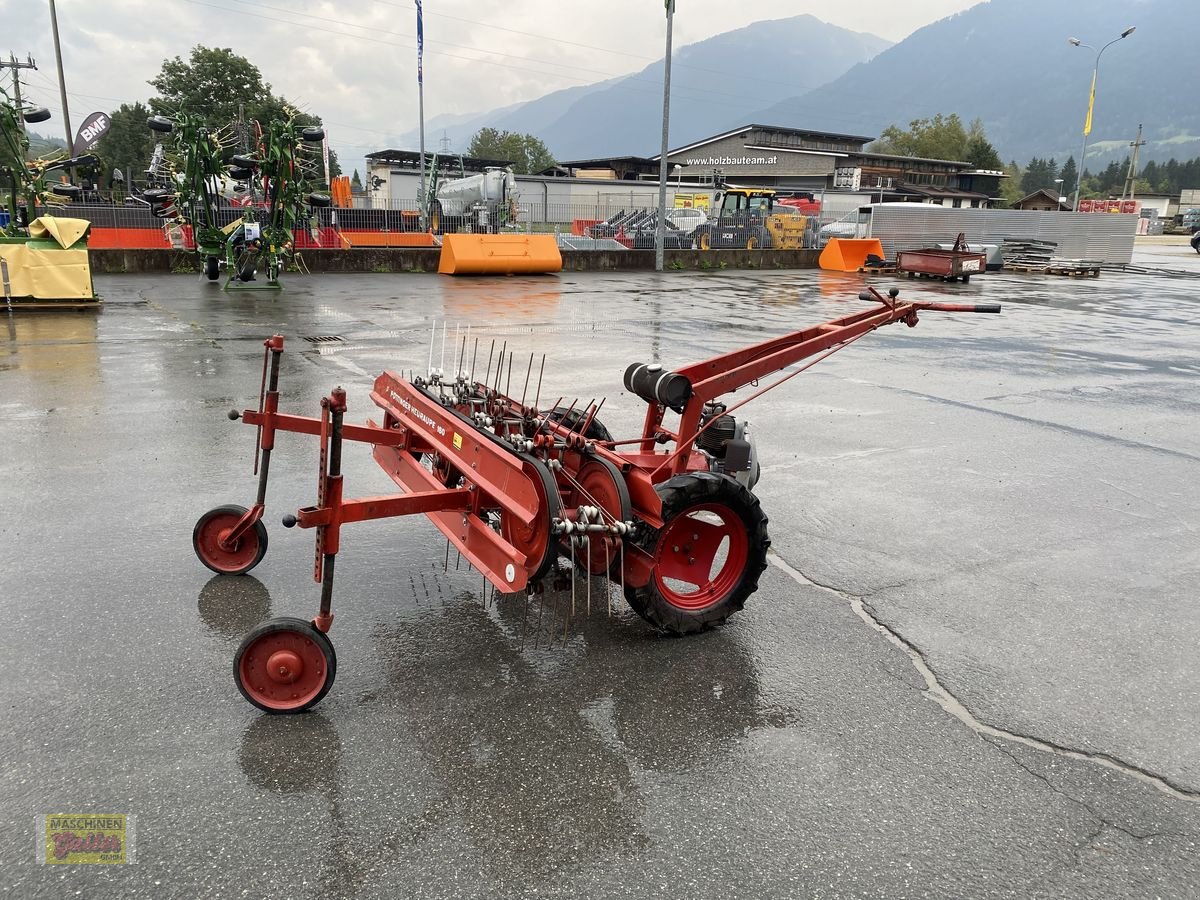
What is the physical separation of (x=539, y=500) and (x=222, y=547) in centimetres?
212

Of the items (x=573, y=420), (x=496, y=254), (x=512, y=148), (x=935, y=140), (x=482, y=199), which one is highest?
(x=935, y=140)

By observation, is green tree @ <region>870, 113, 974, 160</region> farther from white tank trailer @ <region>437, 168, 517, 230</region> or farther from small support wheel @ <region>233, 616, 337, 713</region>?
small support wheel @ <region>233, 616, 337, 713</region>

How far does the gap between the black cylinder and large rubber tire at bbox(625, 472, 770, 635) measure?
0.38 metres

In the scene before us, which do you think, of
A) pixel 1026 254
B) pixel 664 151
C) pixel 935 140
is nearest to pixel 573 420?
pixel 664 151

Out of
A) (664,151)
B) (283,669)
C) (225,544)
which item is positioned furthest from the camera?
(664,151)

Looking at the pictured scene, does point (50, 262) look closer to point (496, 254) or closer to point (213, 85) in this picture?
point (496, 254)

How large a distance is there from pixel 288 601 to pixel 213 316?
1178 centimetres

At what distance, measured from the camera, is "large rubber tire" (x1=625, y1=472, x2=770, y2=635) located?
4.02 metres

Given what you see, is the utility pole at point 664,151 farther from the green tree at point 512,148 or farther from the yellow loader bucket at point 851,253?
the green tree at point 512,148

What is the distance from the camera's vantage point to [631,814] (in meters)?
2.95

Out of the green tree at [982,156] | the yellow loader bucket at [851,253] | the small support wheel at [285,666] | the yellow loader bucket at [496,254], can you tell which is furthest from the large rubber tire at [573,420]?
the green tree at [982,156]

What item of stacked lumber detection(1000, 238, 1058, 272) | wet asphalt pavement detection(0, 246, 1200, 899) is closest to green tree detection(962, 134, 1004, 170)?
stacked lumber detection(1000, 238, 1058, 272)

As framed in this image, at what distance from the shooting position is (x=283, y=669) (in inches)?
135

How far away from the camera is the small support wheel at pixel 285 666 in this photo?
341 cm
